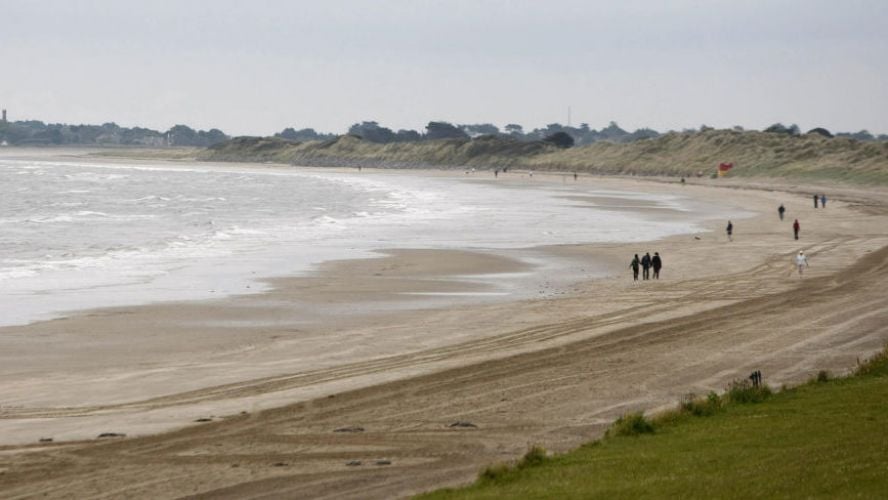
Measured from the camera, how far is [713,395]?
17672 millimetres

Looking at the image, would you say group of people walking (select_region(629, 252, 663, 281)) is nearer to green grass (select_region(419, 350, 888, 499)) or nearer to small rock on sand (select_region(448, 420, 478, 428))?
green grass (select_region(419, 350, 888, 499))

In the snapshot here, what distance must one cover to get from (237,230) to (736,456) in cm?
4901

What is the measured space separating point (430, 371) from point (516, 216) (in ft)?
162

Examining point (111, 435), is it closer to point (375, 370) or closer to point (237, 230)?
point (375, 370)

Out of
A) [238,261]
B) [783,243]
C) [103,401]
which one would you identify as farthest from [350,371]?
[783,243]

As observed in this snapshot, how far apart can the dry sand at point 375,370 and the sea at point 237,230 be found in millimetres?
3585

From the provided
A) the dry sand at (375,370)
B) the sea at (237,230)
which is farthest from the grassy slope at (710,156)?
the dry sand at (375,370)

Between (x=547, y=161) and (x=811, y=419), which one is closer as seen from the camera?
(x=811, y=419)

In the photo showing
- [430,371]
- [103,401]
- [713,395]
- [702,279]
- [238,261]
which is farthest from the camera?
[238,261]

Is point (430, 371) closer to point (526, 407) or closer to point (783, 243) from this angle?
point (526, 407)

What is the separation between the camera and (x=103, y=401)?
20250 millimetres

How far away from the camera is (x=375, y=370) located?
22.4 metres

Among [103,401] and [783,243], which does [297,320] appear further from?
[783,243]

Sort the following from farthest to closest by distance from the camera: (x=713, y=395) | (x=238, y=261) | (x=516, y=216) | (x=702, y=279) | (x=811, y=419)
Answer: (x=516, y=216), (x=238, y=261), (x=702, y=279), (x=713, y=395), (x=811, y=419)
